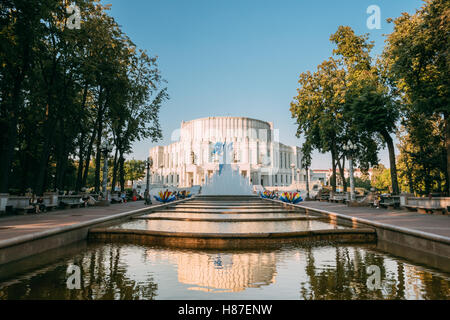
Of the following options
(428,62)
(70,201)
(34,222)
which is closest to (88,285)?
(34,222)

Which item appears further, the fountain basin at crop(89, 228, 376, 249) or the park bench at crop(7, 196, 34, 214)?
the park bench at crop(7, 196, 34, 214)

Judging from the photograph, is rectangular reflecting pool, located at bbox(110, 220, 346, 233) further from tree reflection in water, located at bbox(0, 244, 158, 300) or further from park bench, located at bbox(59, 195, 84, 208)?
park bench, located at bbox(59, 195, 84, 208)

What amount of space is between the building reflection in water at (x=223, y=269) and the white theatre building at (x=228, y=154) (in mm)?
78246

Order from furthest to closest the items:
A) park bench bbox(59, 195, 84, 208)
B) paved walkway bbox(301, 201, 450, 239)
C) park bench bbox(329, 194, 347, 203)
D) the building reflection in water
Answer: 1. park bench bbox(329, 194, 347, 203)
2. park bench bbox(59, 195, 84, 208)
3. paved walkway bbox(301, 201, 450, 239)
4. the building reflection in water

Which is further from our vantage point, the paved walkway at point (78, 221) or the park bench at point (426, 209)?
the park bench at point (426, 209)

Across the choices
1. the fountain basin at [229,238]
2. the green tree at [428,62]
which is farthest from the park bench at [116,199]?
the green tree at [428,62]

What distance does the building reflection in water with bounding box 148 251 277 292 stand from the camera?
453cm

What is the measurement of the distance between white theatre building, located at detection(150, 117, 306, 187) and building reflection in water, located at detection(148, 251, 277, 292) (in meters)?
78.2

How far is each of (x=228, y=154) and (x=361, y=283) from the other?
4165 inches

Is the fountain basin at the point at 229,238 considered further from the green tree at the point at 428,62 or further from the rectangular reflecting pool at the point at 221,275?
the green tree at the point at 428,62

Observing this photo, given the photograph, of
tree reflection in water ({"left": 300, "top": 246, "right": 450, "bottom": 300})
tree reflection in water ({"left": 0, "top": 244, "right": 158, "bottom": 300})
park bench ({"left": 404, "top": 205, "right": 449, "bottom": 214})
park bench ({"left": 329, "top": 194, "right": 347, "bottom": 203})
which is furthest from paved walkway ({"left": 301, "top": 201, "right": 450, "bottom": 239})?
park bench ({"left": 329, "top": 194, "right": 347, "bottom": 203})

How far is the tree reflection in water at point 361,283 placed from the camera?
4035 millimetres
